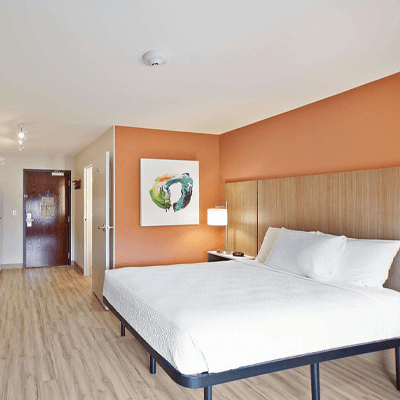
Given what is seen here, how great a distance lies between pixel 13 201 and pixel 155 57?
6.06 meters

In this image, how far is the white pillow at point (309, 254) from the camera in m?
3.14

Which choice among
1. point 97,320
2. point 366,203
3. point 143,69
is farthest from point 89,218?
point 366,203

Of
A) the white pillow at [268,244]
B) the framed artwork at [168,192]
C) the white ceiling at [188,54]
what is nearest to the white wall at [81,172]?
the framed artwork at [168,192]

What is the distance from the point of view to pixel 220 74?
294 cm

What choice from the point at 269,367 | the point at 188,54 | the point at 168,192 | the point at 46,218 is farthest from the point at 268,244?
the point at 46,218

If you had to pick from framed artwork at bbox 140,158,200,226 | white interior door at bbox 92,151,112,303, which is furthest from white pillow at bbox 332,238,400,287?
white interior door at bbox 92,151,112,303

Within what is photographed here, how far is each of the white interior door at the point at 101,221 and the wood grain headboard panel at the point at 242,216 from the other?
5.39ft

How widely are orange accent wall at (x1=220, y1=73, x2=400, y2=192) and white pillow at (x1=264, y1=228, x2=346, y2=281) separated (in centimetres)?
74

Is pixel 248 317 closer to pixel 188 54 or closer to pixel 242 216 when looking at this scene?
pixel 188 54

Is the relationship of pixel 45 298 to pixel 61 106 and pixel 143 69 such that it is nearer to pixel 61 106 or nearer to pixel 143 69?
pixel 61 106

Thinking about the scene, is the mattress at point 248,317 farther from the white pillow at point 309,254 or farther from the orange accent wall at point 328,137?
the orange accent wall at point 328,137

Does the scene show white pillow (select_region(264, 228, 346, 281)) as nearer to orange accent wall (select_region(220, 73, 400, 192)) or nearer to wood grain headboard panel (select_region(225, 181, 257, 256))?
orange accent wall (select_region(220, 73, 400, 192))

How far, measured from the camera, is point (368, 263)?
2.91 meters

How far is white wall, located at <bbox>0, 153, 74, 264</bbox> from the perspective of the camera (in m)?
7.38
